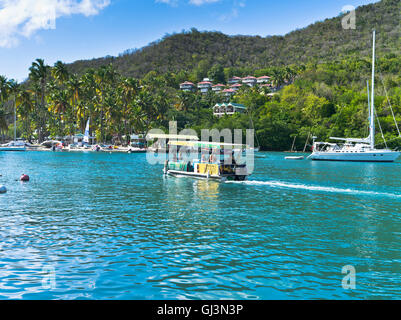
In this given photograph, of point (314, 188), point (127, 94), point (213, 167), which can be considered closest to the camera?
point (314, 188)

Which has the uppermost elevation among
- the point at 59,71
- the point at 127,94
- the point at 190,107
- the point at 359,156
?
the point at 59,71

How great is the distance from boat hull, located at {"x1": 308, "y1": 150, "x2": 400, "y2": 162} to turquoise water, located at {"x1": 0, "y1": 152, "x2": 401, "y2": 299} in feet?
161

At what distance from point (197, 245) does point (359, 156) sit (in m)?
68.3

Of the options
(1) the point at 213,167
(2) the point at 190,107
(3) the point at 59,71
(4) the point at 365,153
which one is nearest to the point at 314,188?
(1) the point at 213,167

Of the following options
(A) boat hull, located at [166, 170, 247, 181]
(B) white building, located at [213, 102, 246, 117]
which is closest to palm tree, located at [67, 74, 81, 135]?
(B) white building, located at [213, 102, 246, 117]

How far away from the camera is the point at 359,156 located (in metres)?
75.5

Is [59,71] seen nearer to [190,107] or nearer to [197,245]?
[190,107]

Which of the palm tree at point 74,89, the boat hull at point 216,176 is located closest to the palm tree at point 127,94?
the palm tree at point 74,89

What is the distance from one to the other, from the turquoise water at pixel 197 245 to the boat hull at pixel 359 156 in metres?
49.1

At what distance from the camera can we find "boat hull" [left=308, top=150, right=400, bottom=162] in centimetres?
7331

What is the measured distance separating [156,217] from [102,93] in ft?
358

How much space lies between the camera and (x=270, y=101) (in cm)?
14825

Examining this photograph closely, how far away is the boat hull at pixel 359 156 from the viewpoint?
241ft
